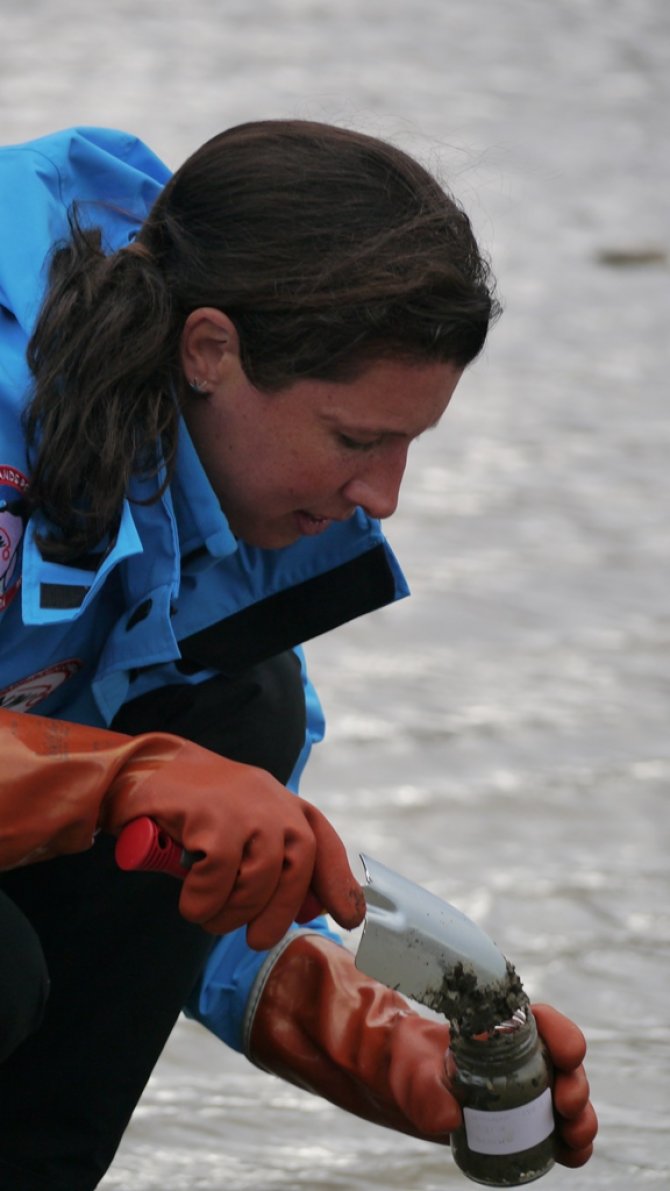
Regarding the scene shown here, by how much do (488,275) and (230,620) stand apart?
A: 380 millimetres

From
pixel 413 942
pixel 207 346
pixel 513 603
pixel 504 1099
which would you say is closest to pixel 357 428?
pixel 207 346

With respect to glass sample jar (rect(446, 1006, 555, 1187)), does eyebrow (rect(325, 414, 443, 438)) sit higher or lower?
higher

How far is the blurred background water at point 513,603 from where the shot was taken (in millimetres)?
2020

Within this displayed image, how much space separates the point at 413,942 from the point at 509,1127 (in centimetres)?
17

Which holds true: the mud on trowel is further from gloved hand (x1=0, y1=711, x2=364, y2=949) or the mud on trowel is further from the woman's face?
the woman's face

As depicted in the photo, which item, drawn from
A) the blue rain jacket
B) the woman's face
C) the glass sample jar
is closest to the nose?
the woman's face

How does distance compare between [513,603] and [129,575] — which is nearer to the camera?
[129,575]

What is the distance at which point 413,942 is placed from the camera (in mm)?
1566

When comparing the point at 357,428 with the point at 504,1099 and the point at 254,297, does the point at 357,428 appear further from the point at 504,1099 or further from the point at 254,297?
the point at 504,1099

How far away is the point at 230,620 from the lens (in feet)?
5.82

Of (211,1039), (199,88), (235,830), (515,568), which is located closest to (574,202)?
(199,88)

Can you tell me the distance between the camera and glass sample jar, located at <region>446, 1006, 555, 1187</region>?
1592mm

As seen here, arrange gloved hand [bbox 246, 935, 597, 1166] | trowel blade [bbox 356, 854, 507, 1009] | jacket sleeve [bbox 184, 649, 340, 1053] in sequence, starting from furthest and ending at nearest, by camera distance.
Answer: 1. jacket sleeve [bbox 184, 649, 340, 1053]
2. gloved hand [bbox 246, 935, 597, 1166]
3. trowel blade [bbox 356, 854, 507, 1009]

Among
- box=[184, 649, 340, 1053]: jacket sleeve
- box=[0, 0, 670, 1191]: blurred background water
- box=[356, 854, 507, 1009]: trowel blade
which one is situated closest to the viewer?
box=[356, 854, 507, 1009]: trowel blade
